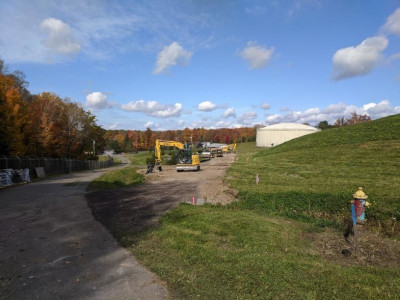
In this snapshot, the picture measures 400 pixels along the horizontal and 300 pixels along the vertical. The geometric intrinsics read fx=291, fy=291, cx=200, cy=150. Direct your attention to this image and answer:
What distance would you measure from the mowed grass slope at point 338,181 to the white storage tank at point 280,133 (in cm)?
3864

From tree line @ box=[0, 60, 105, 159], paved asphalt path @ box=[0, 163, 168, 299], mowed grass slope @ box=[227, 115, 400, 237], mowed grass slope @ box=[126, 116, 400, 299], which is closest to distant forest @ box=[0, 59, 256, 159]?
tree line @ box=[0, 60, 105, 159]

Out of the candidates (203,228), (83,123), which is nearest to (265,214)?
(203,228)

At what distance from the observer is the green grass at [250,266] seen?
467 cm

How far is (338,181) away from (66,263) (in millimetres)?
13017

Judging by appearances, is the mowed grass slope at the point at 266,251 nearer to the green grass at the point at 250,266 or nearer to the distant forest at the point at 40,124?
the green grass at the point at 250,266

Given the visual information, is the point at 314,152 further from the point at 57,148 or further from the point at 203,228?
the point at 57,148

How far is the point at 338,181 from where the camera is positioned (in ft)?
48.3

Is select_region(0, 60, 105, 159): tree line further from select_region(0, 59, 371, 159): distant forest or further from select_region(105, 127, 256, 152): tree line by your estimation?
select_region(105, 127, 256, 152): tree line

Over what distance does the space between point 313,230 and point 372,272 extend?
2.74m

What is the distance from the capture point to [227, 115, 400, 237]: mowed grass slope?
965cm

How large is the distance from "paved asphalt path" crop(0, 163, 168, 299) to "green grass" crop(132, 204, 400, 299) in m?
0.48

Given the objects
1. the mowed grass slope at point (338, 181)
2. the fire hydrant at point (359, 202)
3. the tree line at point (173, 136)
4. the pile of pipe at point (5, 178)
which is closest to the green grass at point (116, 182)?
the pile of pipe at point (5, 178)

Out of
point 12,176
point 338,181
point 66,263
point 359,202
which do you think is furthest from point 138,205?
point 12,176

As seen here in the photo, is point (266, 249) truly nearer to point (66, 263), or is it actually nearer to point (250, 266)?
point (250, 266)
